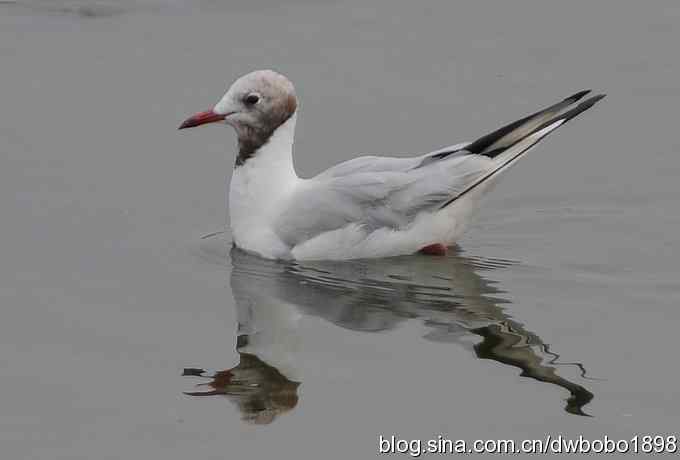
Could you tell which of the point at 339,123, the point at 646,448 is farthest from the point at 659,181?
the point at 646,448

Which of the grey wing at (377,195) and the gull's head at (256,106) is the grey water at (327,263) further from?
the gull's head at (256,106)

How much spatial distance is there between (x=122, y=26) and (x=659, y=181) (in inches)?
225

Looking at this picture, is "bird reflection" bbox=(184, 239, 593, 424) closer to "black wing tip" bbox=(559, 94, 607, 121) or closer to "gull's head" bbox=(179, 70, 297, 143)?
"gull's head" bbox=(179, 70, 297, 143)

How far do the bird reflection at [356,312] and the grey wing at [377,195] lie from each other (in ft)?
0.86

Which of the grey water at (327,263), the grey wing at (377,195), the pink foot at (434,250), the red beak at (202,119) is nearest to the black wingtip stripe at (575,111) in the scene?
the grey wing at (377,195)

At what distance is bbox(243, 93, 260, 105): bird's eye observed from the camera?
9.25m

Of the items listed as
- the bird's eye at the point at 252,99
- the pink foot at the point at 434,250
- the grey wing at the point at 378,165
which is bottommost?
the pink foot at the point at 434,250

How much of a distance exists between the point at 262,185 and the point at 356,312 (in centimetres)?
146

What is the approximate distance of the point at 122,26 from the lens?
13.7 m

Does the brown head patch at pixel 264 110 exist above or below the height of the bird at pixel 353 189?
above

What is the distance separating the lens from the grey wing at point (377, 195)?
9109 millimetres

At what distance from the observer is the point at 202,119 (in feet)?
30.0

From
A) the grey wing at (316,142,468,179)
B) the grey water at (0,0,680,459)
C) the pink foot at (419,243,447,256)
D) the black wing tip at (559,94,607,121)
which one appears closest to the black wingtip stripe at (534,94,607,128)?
the black wing tip at (559,94,607,121)

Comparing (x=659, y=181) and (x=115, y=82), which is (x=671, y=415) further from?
(x=115, y=82)
